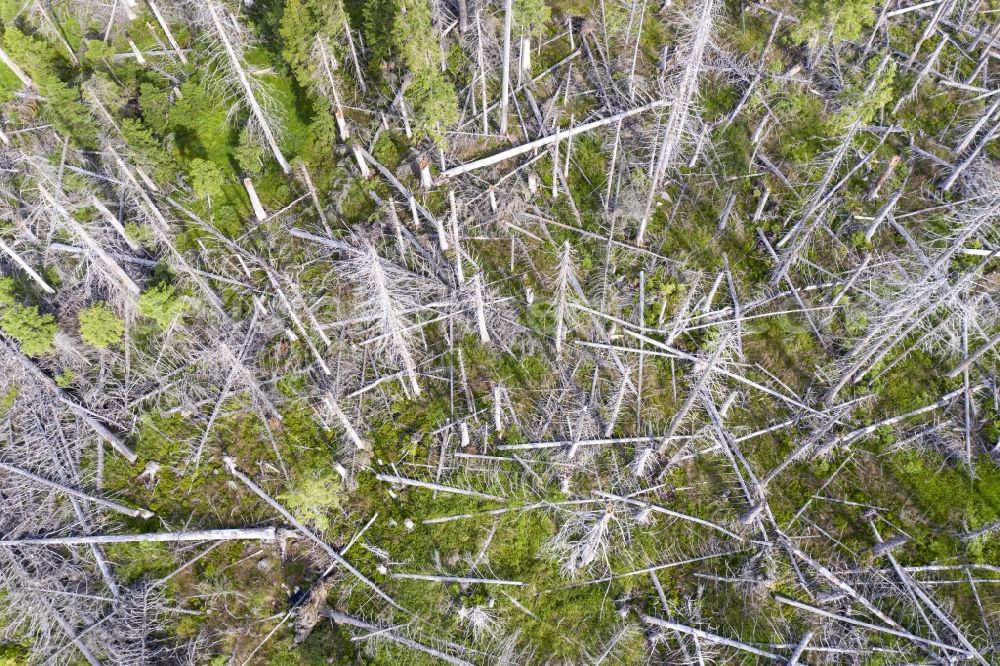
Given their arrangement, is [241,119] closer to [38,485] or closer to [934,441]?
[38,485]

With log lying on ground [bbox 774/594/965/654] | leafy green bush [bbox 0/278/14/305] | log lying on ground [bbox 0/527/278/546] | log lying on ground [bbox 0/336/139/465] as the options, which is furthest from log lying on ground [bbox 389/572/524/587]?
leafy green bush [bbox 0/278/14/305]

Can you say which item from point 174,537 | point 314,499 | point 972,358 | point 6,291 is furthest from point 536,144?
point 6,291

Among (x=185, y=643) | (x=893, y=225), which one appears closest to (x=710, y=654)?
(x=185, y=643)

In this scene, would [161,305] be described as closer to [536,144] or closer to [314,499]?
[314,499]

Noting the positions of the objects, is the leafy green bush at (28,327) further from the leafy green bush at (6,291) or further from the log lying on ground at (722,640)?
the log lying on ground at (722,640)

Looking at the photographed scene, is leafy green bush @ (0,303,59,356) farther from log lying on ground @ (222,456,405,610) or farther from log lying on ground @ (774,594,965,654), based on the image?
log lying on ground @ (774,594,965,654)

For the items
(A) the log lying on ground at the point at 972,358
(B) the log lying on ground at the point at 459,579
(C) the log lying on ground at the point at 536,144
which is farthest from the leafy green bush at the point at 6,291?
(A) the log lying on ground at the point at 972,358
